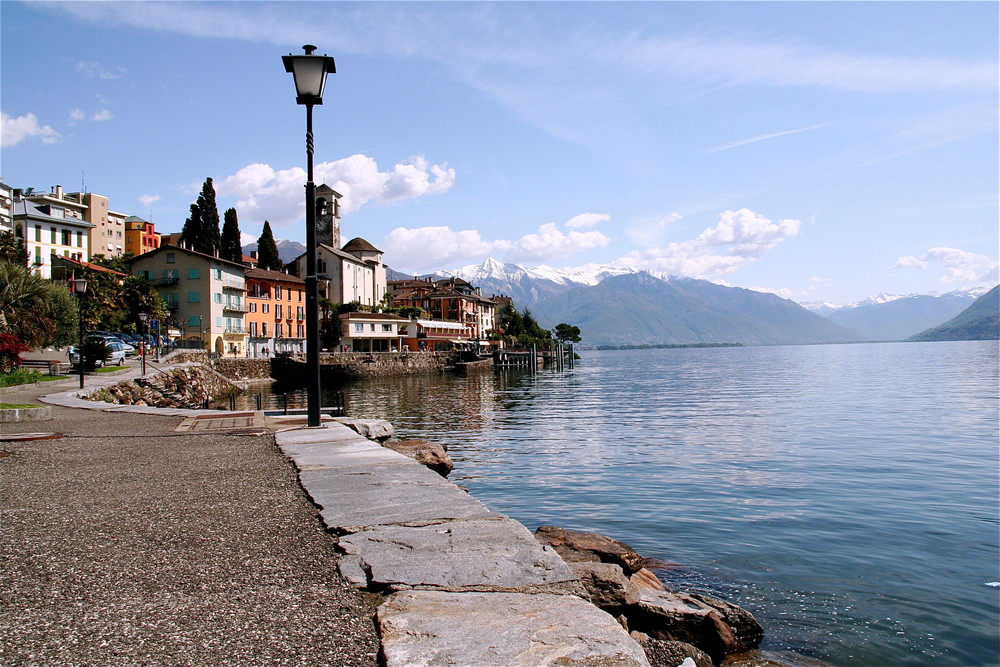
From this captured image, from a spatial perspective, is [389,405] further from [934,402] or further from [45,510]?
[45,510]

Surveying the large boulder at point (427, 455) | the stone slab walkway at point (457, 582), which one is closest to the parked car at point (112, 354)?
the large boulder at point (427, 455)

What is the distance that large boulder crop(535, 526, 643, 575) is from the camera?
8.70m

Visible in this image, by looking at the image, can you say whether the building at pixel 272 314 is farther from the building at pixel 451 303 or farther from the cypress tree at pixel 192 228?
the building at pixel 451 303

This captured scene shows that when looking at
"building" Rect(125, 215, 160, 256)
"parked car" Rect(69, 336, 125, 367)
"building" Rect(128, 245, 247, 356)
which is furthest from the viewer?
"building" Rect(125, 215, 160, 256)

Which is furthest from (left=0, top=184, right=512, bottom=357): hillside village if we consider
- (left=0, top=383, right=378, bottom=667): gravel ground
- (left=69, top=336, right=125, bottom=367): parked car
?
(left=0, top=383, right=378, bottom=667): gravel ground

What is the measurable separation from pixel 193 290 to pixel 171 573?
7915cm

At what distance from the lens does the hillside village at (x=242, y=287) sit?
77438 millimetres

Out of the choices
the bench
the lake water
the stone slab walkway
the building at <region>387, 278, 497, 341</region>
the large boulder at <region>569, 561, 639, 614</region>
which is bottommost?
the lake water

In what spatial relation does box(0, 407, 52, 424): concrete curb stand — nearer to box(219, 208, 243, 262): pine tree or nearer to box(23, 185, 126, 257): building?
box(219, 208, 243, 262): pine tree

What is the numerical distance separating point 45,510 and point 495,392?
51852 mm

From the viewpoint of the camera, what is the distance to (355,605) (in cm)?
417

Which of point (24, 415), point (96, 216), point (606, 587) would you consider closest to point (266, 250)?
point (96, 216)

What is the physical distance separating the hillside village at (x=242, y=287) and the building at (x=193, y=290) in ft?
0.35

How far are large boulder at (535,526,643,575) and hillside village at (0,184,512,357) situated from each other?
176 feet
